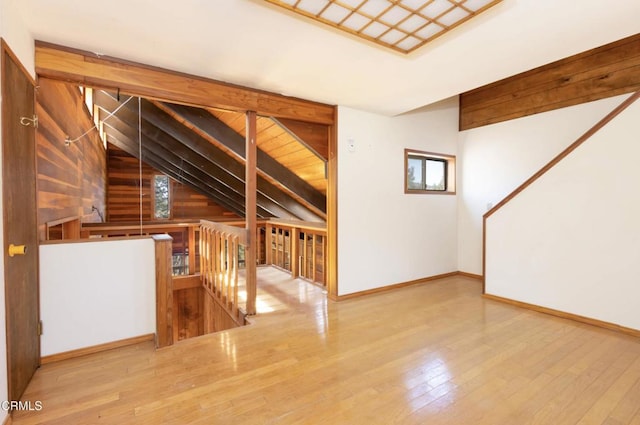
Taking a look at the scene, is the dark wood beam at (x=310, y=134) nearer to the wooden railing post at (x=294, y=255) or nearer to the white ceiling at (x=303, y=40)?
the white ceiling at (x=303, y=40)

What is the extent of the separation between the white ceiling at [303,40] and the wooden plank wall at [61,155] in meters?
0.68

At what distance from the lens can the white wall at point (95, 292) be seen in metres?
2.04

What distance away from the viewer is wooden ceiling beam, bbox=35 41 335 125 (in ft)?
6.70

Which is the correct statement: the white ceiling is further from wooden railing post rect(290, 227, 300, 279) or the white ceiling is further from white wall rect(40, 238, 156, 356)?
wooden railing post rect(290, 227, 300, 279)

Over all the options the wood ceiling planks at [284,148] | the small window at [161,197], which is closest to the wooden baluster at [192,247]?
the wood ceiling planks at [284,148]

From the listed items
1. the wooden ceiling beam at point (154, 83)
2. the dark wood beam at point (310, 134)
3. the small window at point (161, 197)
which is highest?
the wooden ceiling beam at point (154, 83)

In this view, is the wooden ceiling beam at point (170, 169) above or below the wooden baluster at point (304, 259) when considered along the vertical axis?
above

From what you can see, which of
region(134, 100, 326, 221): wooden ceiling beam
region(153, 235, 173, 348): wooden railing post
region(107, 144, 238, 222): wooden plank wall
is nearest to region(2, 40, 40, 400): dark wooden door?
region(153, 235, 173, 348): wooden railing post

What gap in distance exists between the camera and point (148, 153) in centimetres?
664

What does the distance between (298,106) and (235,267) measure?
1706 mm

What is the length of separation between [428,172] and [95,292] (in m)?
3.88

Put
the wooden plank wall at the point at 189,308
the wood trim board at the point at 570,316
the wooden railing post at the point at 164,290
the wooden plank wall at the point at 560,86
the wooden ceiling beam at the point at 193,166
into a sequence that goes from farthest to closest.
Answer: the wooden ceiling beam at the point at 193,166
the wooden plank wall at the point at 189,308
the wooden plank wall at the point at 560,86
the wood trim board at the point at 570,316
the wooden railing post at the point at 164,290

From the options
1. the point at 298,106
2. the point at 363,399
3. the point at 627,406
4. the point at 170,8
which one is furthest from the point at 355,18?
the point at 627,406

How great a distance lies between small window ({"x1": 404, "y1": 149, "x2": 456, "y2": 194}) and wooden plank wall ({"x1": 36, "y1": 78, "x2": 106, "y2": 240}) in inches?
137
